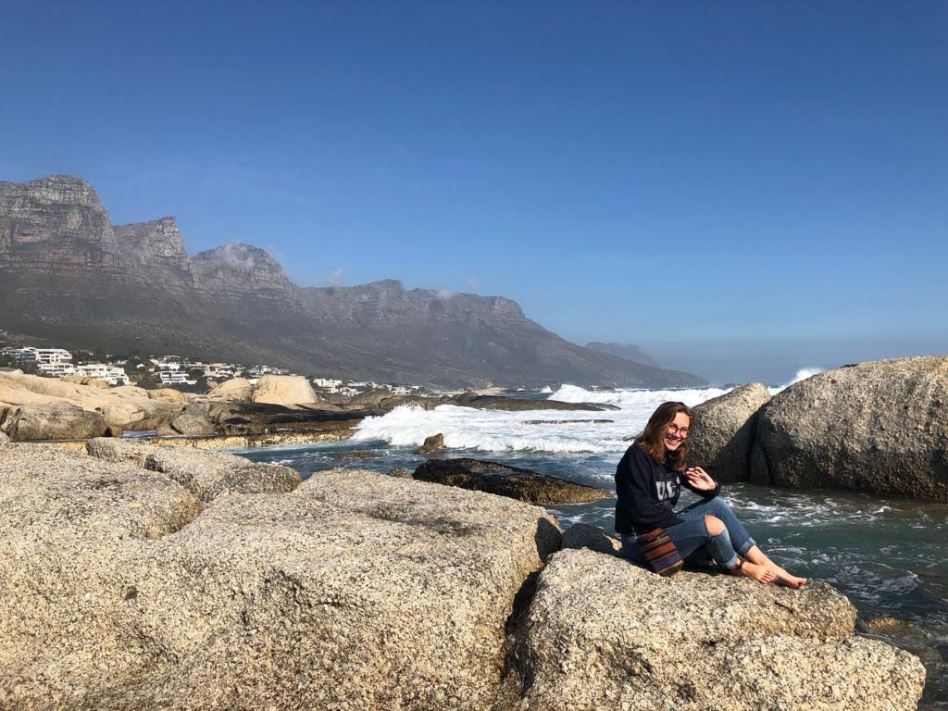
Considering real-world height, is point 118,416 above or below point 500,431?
below

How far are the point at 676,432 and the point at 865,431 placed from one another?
34.6 ft

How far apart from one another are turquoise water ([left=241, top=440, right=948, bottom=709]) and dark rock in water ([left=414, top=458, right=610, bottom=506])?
77 cm

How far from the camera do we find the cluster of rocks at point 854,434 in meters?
13.9

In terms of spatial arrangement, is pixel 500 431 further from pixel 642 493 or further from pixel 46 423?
pixel 642 493

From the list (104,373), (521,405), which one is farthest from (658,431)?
(104,373)

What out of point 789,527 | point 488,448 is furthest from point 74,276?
point 789,527

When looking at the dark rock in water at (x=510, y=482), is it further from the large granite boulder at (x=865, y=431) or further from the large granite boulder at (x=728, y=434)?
the large granite boulder at (x=865, y=431)

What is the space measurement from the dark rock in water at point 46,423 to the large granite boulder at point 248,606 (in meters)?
34.2

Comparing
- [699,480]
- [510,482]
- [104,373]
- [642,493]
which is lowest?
[104,373]

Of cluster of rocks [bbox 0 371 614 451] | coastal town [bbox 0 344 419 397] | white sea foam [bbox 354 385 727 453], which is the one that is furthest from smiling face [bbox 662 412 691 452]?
coastal town [bbox 0 344 419 397]

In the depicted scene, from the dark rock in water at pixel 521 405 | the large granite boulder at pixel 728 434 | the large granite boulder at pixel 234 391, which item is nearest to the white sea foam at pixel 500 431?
the dark rock in water at pixel 521 405

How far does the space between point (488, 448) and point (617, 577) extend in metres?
23.9

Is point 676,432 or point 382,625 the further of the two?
point 676,432

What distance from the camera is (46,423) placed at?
36.1 meters
